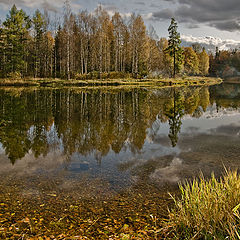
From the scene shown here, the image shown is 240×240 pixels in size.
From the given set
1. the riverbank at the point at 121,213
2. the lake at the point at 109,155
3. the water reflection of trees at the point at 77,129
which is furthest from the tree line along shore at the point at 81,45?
the riverbank at the point at 121,213

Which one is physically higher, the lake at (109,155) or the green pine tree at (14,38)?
the green pine tree at (14,38)

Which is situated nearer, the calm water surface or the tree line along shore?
the calm water surface

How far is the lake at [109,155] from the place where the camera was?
6230 mm

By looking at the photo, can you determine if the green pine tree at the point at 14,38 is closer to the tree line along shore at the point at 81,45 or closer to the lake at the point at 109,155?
the tree line along shore at the point at 81,45

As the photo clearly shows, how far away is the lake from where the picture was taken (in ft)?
20.4

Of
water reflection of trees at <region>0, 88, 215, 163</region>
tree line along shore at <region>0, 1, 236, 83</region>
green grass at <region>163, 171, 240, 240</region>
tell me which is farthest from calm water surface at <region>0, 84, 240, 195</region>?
tree line along shore at <region>0, 1, 236, 83</region>

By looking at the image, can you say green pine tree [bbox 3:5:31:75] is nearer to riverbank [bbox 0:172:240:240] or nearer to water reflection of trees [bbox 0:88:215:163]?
water reflection of trees [bbox 0:88:215:163]

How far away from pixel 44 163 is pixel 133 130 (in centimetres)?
577

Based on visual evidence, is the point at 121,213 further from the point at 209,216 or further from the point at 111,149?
the point at 111,149

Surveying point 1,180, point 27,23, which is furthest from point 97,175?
point 27,23

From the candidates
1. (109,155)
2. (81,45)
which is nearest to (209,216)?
(109,155)

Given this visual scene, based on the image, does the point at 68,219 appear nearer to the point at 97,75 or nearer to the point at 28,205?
the point at 28,205

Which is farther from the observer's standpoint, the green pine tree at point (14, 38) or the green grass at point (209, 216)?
the green pine tree at point (14, 38)

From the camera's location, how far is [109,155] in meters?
9.05
